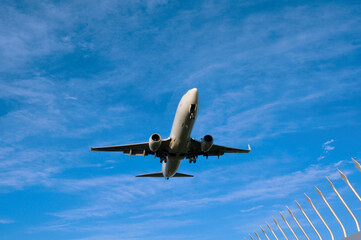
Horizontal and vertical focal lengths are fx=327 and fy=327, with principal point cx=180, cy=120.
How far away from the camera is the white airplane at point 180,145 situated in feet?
112

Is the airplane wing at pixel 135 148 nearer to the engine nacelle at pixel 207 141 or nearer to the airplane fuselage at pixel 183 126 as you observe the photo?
the airplane fuselage at pixel 183 126

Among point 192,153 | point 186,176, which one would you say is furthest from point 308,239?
point 186,176

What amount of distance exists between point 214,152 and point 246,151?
4591mm

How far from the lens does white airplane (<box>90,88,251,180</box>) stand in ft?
112

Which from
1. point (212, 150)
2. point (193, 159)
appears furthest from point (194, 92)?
point (212, 150)

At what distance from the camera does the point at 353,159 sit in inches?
774

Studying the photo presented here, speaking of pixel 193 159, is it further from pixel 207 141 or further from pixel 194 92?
pixel 194 92

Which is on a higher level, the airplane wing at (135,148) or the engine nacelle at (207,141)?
the airplane wing at (135,148)

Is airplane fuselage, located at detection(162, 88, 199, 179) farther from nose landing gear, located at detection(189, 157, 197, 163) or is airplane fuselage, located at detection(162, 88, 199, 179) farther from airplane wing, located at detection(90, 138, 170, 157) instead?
nose landing gear, located at detection(189, 157, 197, 163)

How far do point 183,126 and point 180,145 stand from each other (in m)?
3.07

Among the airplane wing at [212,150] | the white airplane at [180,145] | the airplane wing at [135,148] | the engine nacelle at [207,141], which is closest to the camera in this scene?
the white airplane at [180,145]

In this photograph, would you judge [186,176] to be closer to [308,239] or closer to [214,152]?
[214,152]

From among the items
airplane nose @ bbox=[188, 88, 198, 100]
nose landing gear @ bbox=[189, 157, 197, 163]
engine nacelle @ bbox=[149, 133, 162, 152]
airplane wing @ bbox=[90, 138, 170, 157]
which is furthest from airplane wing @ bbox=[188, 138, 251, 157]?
airplane nose @ bbox=[188, 88, 198, 100]

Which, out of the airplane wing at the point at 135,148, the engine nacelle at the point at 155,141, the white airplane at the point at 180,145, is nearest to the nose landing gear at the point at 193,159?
the white airplane at the point at 180,145
